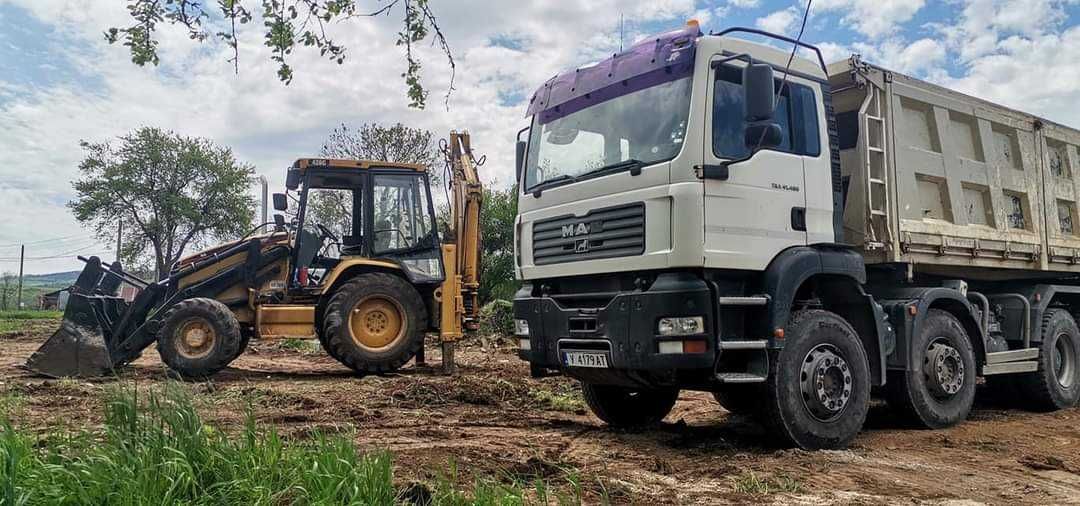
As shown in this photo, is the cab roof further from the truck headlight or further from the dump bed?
the truck headlight

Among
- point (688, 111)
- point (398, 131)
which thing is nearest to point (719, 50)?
point (688, 111)

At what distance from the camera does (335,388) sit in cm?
975

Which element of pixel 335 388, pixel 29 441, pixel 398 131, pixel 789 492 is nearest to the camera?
pixel 29 441

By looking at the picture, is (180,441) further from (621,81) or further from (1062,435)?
(1062,435)

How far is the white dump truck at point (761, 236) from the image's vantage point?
216 inches

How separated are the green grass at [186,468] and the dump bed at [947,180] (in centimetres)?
414

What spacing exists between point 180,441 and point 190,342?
6999 millimetres

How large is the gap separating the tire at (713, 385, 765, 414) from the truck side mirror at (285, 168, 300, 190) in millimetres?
7051

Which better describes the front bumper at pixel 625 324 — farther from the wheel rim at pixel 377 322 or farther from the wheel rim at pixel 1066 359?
the wheel rim at pixel 1066 359

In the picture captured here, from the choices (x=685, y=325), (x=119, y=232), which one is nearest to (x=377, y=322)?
(x=685, y=325)

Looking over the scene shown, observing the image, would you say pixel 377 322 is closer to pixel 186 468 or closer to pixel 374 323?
pixel 374 323

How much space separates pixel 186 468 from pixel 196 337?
7.23m

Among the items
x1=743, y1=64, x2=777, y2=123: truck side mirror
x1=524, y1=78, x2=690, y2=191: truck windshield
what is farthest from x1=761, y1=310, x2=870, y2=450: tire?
x1=524, y1=78, x2=690, y2=191: truck windshield

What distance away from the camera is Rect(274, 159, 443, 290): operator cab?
37.0 ft
